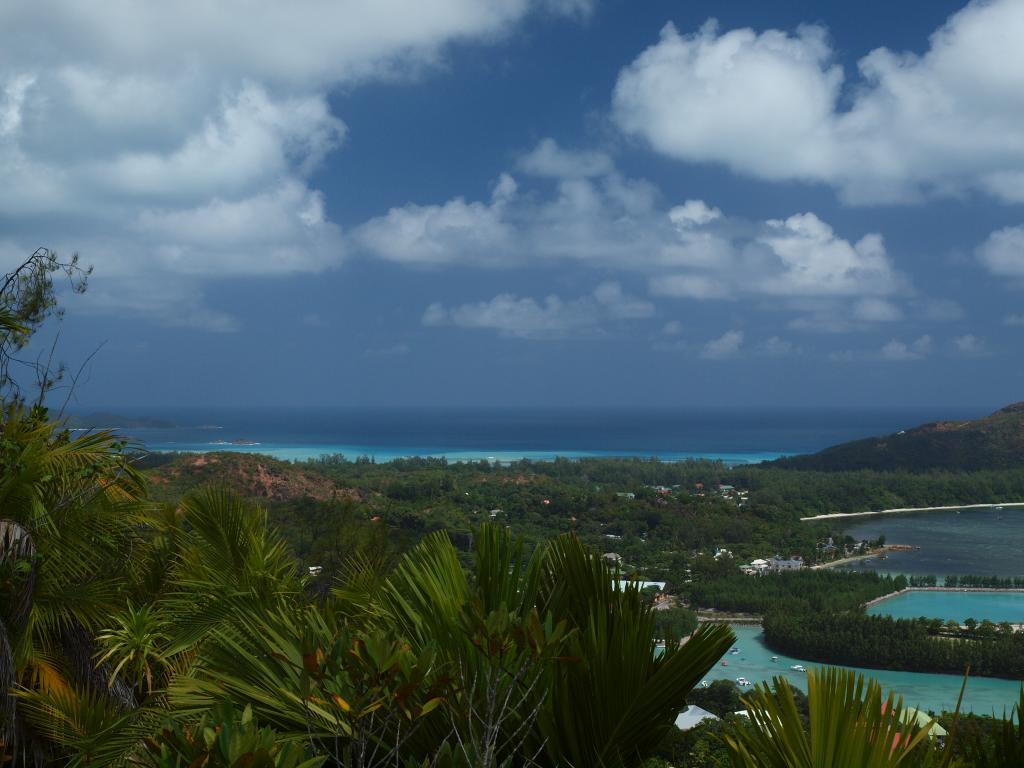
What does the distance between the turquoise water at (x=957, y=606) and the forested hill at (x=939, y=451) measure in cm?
3607

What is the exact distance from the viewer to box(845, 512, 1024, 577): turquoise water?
164ft

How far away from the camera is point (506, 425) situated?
16800 cm

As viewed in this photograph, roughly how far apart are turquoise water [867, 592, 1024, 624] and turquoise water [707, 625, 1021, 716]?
8.69 metres

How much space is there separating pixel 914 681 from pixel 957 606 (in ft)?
49.1

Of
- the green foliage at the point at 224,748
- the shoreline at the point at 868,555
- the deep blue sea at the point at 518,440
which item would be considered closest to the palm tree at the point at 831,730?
the green foliage at the point at 224,748

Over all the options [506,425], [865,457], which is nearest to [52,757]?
[865,457]

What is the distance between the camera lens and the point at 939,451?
270 feet

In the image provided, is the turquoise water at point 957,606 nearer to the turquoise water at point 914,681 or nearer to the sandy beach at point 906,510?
the turquoise water at point 914,681

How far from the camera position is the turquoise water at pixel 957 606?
39094mm

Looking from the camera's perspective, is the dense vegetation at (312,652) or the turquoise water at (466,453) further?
the turquoise water at (466,453)

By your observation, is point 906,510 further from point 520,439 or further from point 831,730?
point 831,730

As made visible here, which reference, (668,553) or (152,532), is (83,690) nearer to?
(152,532)

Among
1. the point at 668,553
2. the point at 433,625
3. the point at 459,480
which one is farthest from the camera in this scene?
the point at 459,480

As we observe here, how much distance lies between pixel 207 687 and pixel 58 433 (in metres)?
1.97
